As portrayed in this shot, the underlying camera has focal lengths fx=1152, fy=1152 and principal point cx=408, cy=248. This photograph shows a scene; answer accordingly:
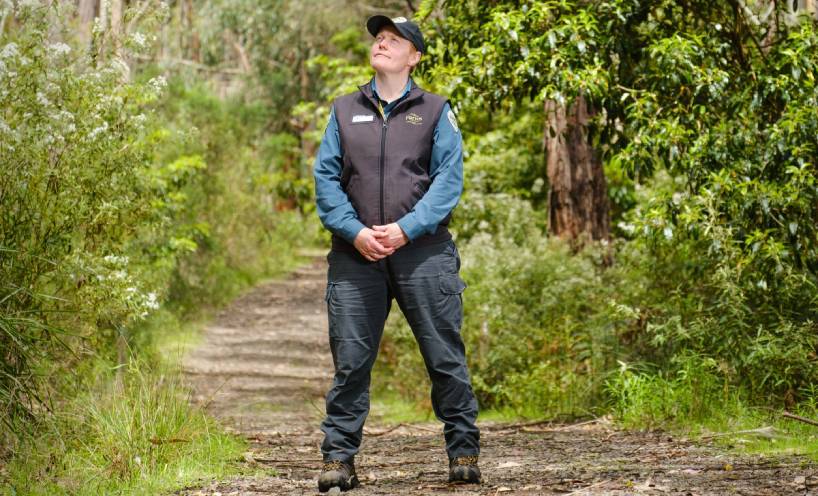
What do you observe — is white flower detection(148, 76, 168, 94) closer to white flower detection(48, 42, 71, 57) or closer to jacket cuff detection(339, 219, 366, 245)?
white flower detection(48, 42, 71, 57)

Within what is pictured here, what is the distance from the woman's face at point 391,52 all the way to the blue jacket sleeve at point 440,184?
280 millimetres

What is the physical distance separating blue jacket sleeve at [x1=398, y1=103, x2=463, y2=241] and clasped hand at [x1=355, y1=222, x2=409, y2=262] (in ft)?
0.11

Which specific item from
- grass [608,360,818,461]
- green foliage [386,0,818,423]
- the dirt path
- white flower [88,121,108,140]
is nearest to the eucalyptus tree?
green foliage [386,0,818,423]

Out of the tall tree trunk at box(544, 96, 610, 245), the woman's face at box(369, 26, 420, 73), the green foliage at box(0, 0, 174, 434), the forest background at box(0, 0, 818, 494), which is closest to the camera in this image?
the woman's face at box(369, 26, 420, 73)

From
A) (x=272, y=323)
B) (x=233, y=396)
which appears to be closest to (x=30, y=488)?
(x=233, y=396)

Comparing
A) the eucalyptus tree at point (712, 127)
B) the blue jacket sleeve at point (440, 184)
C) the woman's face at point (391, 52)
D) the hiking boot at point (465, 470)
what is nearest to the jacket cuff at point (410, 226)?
the blue jacket sleeve at point (440, 184)

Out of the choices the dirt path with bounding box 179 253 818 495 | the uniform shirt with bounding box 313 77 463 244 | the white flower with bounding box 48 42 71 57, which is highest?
the white flower with bounding box 48 42 71 57

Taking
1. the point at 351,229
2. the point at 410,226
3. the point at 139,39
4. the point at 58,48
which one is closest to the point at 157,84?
the point at 139,39

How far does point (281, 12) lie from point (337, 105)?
22.0m

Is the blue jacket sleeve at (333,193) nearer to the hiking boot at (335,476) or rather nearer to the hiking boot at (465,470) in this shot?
the hiking boot at (335,476)

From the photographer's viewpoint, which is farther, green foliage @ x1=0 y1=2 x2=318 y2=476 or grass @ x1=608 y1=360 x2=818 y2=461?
grass @ x1=608 y1=360 x2=818 y2=461

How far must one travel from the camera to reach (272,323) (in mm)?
17828

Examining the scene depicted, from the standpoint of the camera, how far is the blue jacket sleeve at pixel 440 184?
16.2 feet

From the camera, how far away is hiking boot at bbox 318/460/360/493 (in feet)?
16.3
